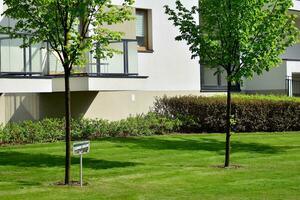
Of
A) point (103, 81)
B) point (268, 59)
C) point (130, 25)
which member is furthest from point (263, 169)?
point (130, 25)

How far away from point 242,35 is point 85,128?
25.1ft

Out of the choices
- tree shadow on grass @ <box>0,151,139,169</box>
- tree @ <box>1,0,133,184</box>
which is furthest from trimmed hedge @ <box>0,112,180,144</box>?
tree @ <box>1,0,133,184</box>

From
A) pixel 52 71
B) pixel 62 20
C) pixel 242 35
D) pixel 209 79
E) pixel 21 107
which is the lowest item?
pixel 21 107

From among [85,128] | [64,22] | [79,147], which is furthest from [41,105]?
[79,147]

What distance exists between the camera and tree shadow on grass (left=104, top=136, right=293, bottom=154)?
19453 mm

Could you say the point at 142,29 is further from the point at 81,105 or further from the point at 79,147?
the point at 79,147

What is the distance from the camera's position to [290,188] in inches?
498

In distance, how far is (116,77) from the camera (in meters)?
21.2

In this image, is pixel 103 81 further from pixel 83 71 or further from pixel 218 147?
pixel 218 147

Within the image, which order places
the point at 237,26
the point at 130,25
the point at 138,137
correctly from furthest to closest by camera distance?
1. the point at 130,25
2. the point at 138,137
3. the point at 237,26

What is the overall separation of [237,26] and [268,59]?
1107 millimetres

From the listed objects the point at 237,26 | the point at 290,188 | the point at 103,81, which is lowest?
the point at 290,188

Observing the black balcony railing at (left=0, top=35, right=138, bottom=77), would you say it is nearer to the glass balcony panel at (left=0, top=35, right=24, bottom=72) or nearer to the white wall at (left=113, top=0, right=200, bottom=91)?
the glass balcony panel at (left=0, top=35, right=24, bottom=72)

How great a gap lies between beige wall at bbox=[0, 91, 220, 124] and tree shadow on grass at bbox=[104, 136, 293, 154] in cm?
278
